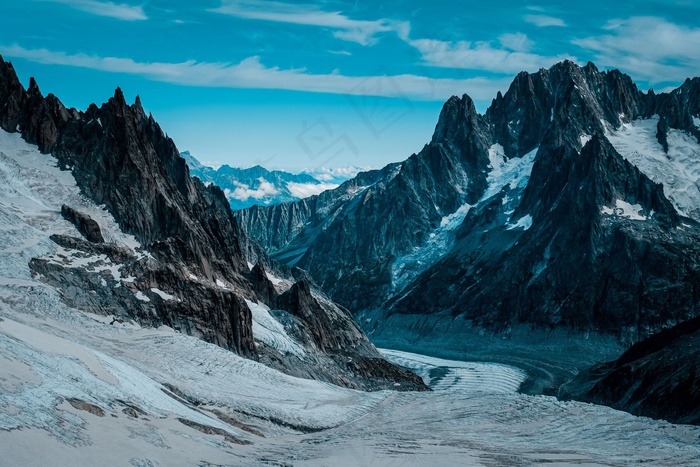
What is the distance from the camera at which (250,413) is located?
68.1m

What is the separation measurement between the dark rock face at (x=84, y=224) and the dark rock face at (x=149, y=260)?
148 mm

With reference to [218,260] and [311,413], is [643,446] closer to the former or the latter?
[311,413]

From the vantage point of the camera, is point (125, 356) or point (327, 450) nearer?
point (327, 450)

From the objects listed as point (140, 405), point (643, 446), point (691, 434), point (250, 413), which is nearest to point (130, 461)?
point (140, 405)

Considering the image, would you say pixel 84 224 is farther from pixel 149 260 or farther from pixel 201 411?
pixel 201 411

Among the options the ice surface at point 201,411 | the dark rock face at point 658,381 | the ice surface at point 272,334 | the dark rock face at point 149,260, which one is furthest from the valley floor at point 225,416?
the dark rock face at point 658,381

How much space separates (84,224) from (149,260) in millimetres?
12896

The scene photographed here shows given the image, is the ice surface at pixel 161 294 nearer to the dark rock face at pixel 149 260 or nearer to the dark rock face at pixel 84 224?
the dark rock face at pixel 149 260

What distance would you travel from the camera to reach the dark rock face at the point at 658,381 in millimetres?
93562

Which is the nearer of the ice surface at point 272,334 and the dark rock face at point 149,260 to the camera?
the dark rock face at point 149,260

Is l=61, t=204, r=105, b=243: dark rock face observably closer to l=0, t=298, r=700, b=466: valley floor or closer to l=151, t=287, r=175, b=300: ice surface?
l=151, t=287, r=175, b=300: ice surface

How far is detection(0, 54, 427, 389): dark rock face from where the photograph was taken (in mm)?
88125

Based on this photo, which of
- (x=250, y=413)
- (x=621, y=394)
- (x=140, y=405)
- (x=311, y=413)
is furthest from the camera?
(x=621, y=394)

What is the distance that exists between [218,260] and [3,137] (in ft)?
130
